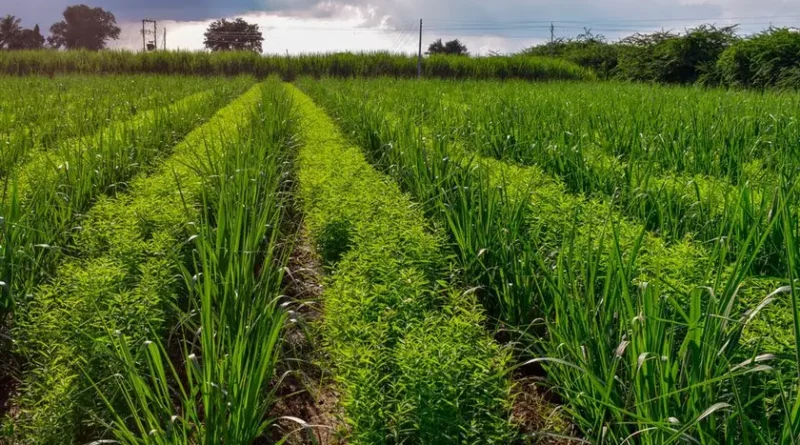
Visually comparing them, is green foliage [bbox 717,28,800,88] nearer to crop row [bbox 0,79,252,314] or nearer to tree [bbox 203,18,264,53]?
crop row [bbox 0,79,252,314]

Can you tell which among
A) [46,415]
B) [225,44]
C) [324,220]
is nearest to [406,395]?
[46,415]

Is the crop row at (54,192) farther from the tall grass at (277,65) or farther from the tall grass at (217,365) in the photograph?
the tall grass at (277,65)

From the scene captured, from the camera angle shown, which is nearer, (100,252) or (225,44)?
(100,252)

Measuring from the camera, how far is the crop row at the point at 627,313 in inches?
60.3

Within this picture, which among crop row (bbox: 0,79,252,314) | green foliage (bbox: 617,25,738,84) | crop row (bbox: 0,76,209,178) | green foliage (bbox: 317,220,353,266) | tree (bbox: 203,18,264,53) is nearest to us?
crop row (bbox: 0,79,252,314)

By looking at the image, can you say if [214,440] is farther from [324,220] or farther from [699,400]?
[324,220]

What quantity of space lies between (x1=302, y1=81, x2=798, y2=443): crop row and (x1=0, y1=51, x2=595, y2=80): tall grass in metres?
26.6

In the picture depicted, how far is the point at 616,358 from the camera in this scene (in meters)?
1.61

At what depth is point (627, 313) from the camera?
1912mm

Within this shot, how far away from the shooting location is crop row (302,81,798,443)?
1531 millimetres

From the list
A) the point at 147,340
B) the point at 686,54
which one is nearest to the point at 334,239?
the point at 147,340

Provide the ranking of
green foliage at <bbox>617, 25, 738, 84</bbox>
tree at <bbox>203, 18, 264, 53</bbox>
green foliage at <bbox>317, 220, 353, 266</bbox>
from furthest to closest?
tree at <bbox>203, 18, 264, 53</bbox> < green foliage at <bbox>617, 25, 738, 84</bbox> < green foliage at <bbox>317, 220, 353, 266</bbox>

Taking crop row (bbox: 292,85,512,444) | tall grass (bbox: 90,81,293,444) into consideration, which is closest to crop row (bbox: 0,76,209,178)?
tall grass (bbox: 90,81,293,444)

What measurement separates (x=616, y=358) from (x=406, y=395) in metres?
0.56
